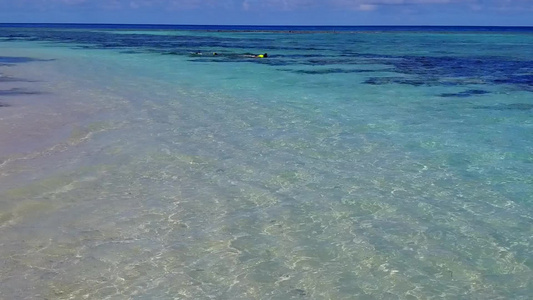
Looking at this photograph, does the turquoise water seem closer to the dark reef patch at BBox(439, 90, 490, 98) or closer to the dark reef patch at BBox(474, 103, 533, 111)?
the dark reef patch at BBox(474, 103, 533, 111)

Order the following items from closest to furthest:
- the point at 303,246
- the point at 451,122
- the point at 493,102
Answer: the point at 303,246 → the point at 451,122 → the point at 493,102

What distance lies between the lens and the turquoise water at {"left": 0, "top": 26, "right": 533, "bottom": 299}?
6477 millimetres

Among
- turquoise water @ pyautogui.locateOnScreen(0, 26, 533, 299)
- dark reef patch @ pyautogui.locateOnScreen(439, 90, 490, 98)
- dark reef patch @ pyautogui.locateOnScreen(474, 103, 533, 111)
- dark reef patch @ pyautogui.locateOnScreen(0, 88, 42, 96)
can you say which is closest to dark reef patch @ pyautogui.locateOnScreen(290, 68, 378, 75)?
dark reef patch @ pyautogui.locateOnScreen(439, 90, 490, 98)

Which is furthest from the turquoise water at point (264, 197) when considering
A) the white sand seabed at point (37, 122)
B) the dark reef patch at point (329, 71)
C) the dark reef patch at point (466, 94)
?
the dark reef patch at point (329, 71)

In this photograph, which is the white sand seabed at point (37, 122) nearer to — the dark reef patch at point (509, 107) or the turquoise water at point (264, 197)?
the turquoise water at point (264, 197)

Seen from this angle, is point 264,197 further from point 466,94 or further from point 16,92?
point 466,94

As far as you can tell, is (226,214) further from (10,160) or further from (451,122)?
(451,122)

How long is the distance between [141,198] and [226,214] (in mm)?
1473

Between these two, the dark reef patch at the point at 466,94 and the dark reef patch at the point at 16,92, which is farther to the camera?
the dark reef patch at the point at 466,94

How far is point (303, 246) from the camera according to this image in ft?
23.9

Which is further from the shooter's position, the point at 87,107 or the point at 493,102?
the point at 493,102

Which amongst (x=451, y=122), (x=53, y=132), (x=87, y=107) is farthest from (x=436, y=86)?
(x=53, y=132)

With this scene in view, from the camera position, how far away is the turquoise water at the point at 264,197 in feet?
21.2

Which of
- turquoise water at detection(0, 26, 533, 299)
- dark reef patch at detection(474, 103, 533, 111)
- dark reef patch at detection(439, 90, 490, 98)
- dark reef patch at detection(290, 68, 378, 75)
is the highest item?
dark reef patch at detection(290, 68, 378, 75)
